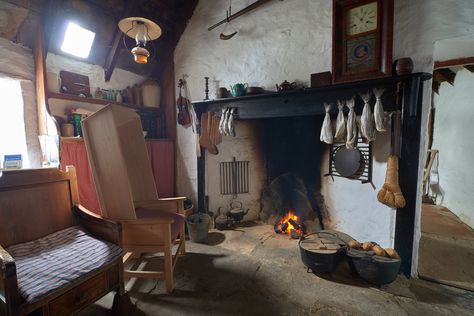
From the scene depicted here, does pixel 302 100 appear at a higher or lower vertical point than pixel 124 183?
higher

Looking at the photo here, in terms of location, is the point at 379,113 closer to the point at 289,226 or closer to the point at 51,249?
the point at 289,226

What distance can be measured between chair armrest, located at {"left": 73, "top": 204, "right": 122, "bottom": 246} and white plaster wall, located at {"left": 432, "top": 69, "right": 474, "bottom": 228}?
409 cm

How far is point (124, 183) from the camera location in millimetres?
1458

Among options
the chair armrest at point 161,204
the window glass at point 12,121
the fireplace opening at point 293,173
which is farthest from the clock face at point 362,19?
the window glass at point 12,121

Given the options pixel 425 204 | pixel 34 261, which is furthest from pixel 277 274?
pixel 425 204

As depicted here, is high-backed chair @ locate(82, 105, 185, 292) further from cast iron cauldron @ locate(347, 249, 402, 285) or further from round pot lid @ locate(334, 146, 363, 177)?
round pot lid @ locate(334, 146, 363, 177)

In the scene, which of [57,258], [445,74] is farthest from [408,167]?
[445,74]

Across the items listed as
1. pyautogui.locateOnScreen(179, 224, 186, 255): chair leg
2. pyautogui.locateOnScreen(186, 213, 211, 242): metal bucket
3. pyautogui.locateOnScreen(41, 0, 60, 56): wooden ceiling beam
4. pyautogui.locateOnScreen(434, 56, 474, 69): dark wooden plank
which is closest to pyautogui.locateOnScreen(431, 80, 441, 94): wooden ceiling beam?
pyautogui.locateOnScreen(434, 56, 474, 69): dark wooden plank

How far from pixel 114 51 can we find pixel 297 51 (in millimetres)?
2087

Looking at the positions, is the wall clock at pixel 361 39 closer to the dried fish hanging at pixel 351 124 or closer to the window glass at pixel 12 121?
the dried fish hanging at pixel 351 124

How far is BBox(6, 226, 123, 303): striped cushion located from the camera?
99 centimetres

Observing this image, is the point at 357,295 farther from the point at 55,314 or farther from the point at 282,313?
the point at 55,314

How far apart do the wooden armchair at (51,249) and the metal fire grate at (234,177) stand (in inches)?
67.1

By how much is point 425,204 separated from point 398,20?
3.44 m
